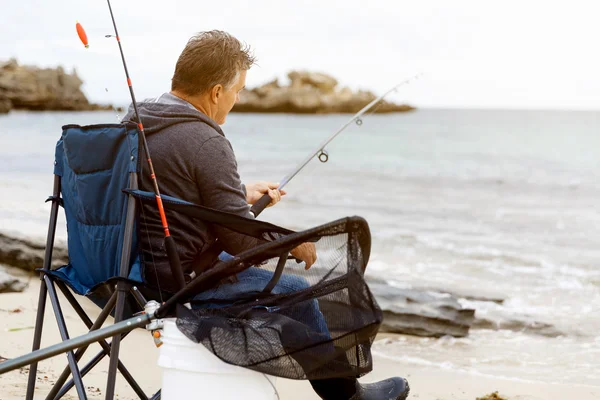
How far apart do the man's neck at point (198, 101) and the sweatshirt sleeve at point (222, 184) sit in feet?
0.62

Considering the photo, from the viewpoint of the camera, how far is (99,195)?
7.27ft

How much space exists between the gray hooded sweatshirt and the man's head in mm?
70

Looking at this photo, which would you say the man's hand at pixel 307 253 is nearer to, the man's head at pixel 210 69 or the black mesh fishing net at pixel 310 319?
the black mesh fishing net at pixel 310 319

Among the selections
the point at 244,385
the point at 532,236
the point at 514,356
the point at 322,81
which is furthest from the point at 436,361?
the point at 322,81

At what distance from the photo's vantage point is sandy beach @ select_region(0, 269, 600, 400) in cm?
312

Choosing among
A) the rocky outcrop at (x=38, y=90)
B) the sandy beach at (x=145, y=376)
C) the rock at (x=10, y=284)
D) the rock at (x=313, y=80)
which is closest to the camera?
the sandy beach at (x=145, y=376)

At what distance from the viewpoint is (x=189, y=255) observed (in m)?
2.20

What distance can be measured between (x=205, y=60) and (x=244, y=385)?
3.06ft

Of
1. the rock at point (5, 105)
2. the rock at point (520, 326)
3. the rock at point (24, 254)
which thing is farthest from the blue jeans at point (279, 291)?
the rock at point (5, 105)

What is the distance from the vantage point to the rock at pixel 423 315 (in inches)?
185

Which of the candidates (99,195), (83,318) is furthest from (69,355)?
(99,195)

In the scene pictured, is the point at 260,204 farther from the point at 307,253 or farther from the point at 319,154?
the point at 319,154

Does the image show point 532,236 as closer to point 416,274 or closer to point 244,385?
point 416,274

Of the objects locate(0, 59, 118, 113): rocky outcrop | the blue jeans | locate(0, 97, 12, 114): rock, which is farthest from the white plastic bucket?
locate(0, 59, 118, 113): rocky outcrop
